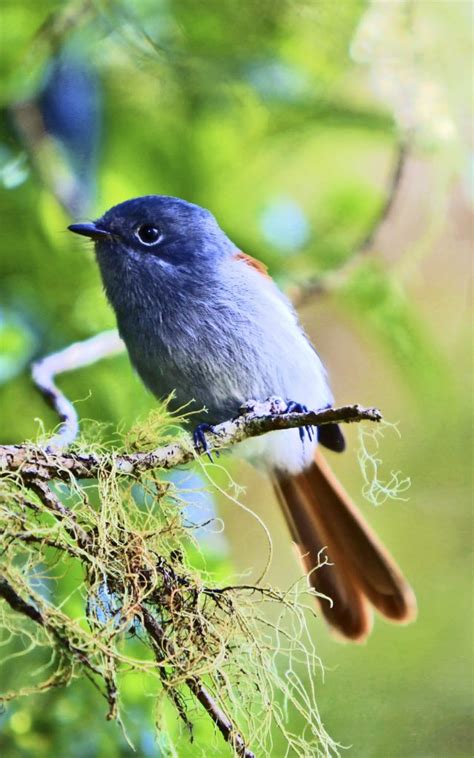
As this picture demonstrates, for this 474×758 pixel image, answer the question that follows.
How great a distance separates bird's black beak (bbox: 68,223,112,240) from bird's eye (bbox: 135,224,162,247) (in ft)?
0.12

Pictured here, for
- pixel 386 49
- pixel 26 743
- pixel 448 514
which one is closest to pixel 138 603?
pixel 26 743

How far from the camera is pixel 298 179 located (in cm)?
139

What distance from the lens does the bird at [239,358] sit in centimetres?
104

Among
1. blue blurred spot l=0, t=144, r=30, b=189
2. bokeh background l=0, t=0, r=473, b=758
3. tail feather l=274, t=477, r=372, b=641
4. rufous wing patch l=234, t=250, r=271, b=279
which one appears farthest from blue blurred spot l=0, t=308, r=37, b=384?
tail feather l=274, t=477, r=372, b=641

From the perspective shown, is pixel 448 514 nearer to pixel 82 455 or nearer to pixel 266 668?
pixel 266 668

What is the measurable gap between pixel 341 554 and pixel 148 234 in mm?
480

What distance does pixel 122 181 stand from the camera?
4.30 feet

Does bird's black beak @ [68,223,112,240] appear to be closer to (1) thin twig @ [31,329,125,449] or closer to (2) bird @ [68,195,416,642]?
(2) bird @ [68,195,416,642]

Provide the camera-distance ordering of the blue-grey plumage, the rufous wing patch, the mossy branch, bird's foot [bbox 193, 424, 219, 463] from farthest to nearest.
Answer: the rufous wing patch
the blue-grey plumage
bird's foot [bbox 193, 424, 219, 463]
the mossy branch

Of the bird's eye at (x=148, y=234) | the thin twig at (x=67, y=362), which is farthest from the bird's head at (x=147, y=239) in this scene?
the thin twig at (x=67, y=362)

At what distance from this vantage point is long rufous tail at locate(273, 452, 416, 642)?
110 centimetres

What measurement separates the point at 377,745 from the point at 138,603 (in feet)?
1.64

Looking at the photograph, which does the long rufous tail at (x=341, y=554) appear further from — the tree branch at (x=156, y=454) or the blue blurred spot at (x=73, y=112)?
the blue blurred spot at (x=73, y=112)

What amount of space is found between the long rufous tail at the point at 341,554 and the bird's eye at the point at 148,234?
0.35 m
